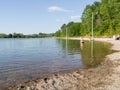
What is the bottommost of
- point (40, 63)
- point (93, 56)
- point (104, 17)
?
point (40, 63)

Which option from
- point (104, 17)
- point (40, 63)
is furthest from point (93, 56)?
point (104, 17)

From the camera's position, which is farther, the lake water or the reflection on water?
the reflection on water

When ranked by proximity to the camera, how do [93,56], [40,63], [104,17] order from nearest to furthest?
[40,63] → [93,56] → [104,17]

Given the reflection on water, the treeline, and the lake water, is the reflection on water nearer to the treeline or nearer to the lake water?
the lake water

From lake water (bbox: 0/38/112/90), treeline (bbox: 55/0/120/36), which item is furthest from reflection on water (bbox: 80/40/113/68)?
treeline (bbox: 55/0/120/36)

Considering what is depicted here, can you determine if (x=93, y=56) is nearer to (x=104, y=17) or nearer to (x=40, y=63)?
(x=40, y=63)

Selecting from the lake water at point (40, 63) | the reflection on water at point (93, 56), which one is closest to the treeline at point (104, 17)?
the reflection on water at point (93, 56)

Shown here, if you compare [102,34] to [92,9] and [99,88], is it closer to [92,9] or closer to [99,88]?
[92,9]

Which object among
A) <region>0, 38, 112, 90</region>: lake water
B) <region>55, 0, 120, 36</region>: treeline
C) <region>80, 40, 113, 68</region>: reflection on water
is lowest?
<region>0, 38, 112, 90</region>: lake water

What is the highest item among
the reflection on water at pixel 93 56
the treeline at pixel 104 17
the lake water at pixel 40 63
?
the treeline at pixel 104 17

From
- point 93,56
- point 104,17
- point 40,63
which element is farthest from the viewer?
point 104,17

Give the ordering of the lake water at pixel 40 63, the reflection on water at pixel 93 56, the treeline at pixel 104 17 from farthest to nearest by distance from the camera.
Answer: the treeline at pixel 104 17 → the reflection on water at pixel 93 56 → the lake water at pixel 40 63

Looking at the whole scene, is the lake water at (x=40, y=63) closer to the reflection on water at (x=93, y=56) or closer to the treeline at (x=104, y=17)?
the reflection on water at (x=93, y=56)

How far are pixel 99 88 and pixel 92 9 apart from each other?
102089mm
